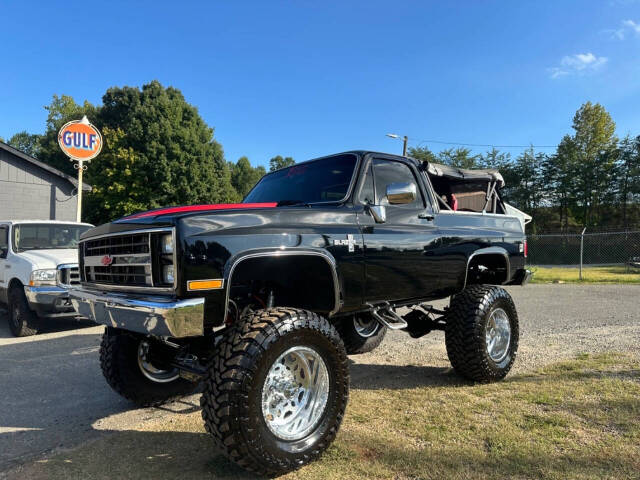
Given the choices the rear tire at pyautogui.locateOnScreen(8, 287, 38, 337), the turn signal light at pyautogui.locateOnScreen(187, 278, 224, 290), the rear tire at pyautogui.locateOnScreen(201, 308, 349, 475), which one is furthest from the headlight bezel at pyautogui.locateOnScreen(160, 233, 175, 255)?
the rear tire at pyautogui.locateOnScreen(8, 287, 38, 337)

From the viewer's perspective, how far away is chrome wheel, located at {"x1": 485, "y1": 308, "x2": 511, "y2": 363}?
449 cm

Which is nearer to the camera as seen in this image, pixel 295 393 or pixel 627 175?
pixel 295 393

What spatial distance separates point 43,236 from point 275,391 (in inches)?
266

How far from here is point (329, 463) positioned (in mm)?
2738

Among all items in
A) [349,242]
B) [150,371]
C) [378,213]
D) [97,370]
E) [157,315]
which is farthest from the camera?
[97,370]

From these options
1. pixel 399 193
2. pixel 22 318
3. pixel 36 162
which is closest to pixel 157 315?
pixel 399 193

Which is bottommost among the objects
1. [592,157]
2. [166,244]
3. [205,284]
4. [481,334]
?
[481,334]

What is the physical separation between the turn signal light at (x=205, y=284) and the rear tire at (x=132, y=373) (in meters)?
1.27

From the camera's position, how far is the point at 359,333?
17.2 feet

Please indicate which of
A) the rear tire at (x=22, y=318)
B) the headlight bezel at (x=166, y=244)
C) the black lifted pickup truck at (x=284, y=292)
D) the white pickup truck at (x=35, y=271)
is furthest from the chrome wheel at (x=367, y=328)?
the rear tire at (x=22, y=318)

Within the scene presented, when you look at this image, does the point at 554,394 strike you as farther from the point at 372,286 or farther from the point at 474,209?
the point at 474,209

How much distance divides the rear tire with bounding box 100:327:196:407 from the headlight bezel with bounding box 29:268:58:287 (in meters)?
3.56

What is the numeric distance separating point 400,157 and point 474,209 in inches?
77.0

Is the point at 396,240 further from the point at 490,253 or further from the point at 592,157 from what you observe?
the point at 592,157
